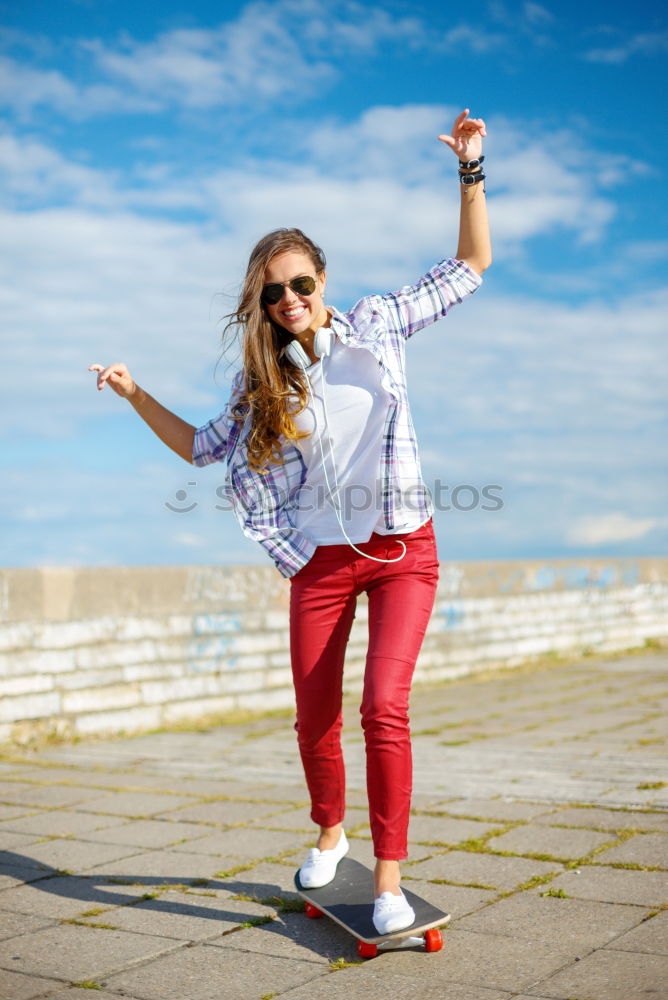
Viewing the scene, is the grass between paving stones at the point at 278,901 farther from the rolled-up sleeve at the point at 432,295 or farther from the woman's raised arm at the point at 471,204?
the woman's raised arm at the point at 471,204

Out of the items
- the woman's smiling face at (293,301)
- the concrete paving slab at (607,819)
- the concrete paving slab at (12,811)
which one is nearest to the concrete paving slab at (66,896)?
the concrete paving slab at (12,811)

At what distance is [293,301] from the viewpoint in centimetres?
302

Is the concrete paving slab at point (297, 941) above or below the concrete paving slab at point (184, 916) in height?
below

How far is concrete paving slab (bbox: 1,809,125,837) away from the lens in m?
4.30

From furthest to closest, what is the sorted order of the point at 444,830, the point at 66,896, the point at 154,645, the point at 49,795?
the point at 154,645 → the point at 49,795 → the point at 444,830 → the point at 66,896

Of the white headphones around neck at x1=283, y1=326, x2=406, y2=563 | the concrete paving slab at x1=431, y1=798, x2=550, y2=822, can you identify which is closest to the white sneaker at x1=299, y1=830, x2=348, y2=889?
the white headphones around neck at x1=283, y1=326, x2=406, y2=563

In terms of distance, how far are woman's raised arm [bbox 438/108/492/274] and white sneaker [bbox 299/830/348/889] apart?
6.17 feet

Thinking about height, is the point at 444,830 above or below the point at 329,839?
below

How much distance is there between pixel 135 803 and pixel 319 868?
6.62 ft

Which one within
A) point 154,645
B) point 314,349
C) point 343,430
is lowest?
point 154,645

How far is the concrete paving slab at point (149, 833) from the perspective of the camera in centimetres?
410

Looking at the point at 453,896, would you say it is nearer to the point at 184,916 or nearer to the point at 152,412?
the point at 184,916

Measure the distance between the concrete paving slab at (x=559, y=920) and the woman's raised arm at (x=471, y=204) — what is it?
198cm

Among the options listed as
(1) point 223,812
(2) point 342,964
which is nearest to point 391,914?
(2) point 342,964
